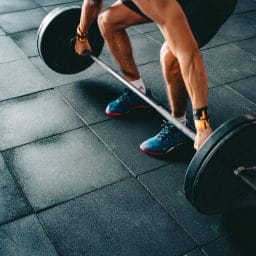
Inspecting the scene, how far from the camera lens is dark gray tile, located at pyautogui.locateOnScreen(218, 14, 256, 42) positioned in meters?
3.43

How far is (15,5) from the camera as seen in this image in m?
4.05

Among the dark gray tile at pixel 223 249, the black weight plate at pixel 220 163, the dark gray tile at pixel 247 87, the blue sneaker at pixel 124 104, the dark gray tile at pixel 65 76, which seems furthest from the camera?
the dark gray tile at pixel 65 76

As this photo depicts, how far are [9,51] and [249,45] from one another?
1.97 metres

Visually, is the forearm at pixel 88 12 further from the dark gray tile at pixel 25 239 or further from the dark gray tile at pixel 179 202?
the dark gray tile at pixel 25 239

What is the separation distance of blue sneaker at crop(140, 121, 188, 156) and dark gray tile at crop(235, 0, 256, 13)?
2.35 m

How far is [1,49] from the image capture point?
126 inches

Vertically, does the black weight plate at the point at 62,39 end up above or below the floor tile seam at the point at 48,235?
above

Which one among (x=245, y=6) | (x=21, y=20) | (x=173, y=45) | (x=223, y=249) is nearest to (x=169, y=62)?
(x=173, y=45)

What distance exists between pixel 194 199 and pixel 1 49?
Answer: 7.56 feet

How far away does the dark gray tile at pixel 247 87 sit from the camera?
103 inches

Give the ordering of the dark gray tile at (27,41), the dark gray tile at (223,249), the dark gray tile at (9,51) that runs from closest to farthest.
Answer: the dark gray tile at (223,249)
the dark gray tile at (9,51)
the dark gray tile at (27,41)

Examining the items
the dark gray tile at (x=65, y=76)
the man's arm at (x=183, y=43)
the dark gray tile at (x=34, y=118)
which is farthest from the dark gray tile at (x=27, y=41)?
the man's arm at (x=183, y=43)

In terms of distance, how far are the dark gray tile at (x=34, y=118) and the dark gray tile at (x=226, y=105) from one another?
2.70 ft

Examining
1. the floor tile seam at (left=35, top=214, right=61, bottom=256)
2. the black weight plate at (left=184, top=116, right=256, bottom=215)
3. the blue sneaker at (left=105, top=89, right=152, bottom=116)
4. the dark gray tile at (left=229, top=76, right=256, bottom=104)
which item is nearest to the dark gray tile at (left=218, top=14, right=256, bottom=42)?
the dark gray tile at (left=229, top=76, right=256, bottom=104)
